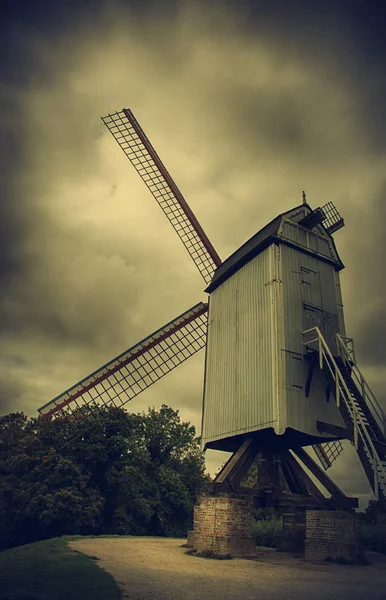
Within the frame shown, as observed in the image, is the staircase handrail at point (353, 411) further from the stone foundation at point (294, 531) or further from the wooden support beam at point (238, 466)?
the stone foundation at point (294, 531)

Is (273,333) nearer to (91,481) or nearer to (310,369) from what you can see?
(310,369)

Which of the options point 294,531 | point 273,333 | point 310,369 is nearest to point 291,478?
point 294,531

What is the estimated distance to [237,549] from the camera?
535 inches

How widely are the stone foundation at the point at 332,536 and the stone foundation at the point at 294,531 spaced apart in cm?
335

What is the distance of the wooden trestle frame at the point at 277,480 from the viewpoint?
1490 centimetres

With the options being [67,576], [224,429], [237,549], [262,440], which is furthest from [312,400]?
[67,576]

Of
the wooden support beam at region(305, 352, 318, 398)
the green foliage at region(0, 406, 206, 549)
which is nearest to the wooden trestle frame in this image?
the wooden support beam at region(305, 352, 318, 398)

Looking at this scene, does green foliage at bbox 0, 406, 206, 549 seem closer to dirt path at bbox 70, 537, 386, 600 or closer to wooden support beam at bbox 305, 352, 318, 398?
dirt path at bbox 70, 537, 386, 600

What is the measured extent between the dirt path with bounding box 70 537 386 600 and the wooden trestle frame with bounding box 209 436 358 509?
2.09 meters

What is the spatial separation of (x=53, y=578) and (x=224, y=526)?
681 cm

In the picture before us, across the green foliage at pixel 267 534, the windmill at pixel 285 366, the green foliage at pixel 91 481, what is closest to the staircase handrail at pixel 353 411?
the windmill at pixel 285 366

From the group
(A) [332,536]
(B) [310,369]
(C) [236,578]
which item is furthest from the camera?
(B) [310,369]

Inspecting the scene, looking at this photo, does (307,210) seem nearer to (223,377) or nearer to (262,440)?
(223,377)

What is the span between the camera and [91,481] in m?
28.8
